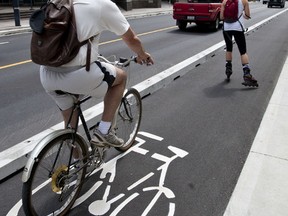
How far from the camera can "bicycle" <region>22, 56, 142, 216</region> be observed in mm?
2670

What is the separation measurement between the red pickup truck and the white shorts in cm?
1407

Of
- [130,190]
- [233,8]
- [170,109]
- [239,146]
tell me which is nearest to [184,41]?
[233,8]

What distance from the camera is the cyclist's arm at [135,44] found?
9.99 feet

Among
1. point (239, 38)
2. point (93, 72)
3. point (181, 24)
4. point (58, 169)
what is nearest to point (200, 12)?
point (181, 24)

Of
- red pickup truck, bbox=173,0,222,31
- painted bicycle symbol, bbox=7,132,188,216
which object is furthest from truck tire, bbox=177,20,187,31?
painted bicycle symbol, bbox=7,132,188,216

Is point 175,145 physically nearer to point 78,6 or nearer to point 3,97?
point 78,6

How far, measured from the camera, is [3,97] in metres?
6.23

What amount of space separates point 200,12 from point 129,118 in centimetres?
1320

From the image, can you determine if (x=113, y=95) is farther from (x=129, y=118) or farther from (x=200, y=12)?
(x=200, y=12)

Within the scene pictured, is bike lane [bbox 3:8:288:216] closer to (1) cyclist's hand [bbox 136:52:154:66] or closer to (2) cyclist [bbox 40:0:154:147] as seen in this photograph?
(2) cyclist [bbox 40:0:154:147]

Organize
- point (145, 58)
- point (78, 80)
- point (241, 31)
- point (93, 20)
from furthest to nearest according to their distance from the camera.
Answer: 1. point (241, 31)
2. point (145, 58)
3. point (78, 80)
4. point (93, 20)

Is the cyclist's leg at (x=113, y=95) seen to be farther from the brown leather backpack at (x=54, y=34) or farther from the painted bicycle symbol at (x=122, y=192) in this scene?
the painted bicycle symbol at (x=122, y=192)

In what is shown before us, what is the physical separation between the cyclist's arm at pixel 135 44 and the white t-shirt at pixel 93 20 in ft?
0.51

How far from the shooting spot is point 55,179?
116 inches
